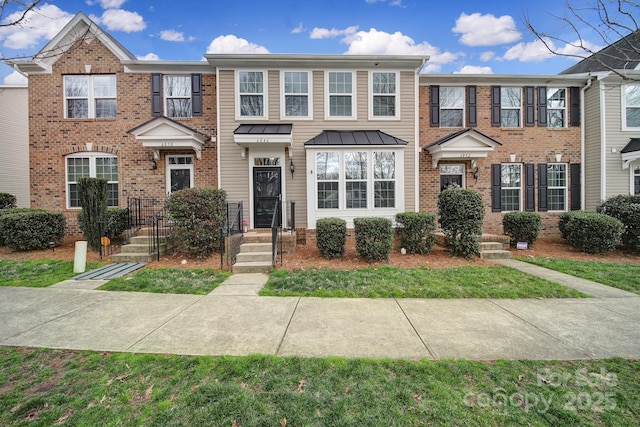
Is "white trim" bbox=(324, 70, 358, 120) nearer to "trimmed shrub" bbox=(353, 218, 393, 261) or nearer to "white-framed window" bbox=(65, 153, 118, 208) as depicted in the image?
"trimmed shrub" bbox=(353, 218, 393, 261)

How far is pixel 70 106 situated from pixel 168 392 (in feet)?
38.7

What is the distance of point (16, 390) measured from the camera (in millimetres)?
2305

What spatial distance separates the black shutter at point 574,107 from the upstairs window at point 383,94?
725 cm

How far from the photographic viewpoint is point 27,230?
7.41 metres

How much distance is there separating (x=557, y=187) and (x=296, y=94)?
422 inches

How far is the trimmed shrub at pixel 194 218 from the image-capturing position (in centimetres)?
690

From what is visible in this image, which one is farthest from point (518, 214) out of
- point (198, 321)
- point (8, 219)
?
point (8, 219)

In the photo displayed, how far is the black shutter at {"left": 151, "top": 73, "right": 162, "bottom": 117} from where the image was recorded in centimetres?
942

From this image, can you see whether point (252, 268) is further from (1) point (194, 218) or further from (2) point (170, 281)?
(1) point (194, 218)

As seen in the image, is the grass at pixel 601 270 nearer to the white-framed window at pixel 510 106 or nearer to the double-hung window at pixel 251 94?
the white-framed window at pixel 510 106

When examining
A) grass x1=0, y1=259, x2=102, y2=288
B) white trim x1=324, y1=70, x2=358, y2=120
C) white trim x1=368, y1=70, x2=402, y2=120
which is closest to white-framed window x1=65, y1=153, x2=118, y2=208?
grass x1=0, y1=259, x2=102, y2=288

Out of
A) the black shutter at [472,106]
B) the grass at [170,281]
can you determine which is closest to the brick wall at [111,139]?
the grass at [170,281]

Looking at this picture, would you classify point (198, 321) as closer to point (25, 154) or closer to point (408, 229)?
point (408, 229)

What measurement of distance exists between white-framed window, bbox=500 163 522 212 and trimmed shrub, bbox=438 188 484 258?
4.32 m
